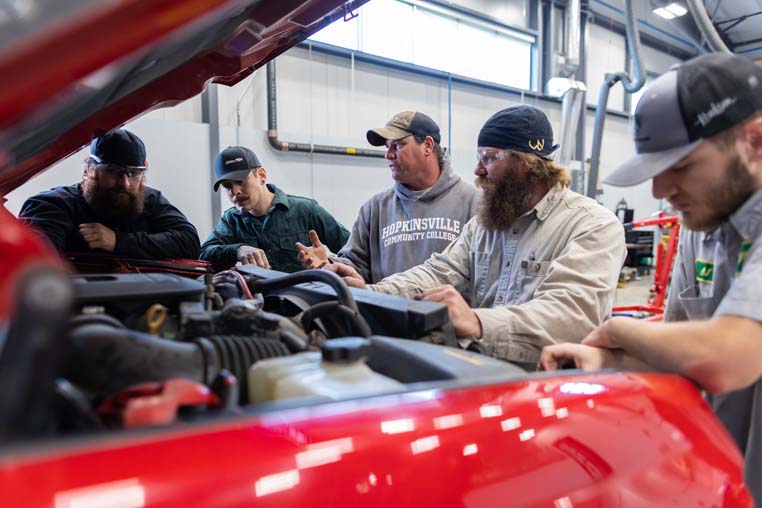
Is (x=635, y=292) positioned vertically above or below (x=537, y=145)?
below

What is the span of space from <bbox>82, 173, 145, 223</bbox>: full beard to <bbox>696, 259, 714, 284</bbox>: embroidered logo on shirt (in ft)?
7.11

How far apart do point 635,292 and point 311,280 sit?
7.98 m

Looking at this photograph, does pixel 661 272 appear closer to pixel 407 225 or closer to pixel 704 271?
pixel 407 225

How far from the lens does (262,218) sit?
3.15 metres

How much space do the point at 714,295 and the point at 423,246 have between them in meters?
1.47

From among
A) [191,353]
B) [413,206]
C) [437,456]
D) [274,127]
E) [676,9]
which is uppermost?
[676,9]

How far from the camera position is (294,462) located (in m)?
0.58

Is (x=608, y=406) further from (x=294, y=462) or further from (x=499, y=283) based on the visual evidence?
(x=499, y=283)

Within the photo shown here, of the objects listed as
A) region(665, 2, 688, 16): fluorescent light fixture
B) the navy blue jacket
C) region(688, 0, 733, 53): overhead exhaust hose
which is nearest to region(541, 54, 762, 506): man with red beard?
the navy blue jacket

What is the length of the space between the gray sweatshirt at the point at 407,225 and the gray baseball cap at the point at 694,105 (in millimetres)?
1484

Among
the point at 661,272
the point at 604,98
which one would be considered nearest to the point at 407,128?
the point at 604,98

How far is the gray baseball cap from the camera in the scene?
1.07 meters

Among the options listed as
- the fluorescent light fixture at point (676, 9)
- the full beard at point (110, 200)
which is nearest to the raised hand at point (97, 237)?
the full beard at point (110, 200)

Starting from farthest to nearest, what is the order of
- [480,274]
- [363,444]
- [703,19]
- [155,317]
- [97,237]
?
1. [703,19]
2. [97,237]
3. [480,274]
4. [155,317]
5. [363,444]
